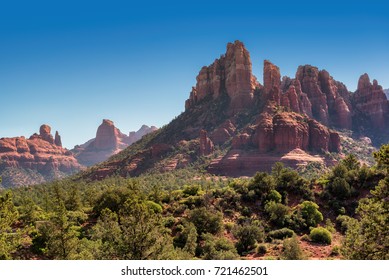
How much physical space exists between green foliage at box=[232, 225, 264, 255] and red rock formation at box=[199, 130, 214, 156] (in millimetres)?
116520

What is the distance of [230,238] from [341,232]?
52.8 feet

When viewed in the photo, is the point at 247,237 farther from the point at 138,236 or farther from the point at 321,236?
the point at 138,236

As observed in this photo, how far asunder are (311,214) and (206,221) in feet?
53.7

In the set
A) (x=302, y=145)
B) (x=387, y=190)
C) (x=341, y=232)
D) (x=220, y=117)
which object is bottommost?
(x=341, y=232)

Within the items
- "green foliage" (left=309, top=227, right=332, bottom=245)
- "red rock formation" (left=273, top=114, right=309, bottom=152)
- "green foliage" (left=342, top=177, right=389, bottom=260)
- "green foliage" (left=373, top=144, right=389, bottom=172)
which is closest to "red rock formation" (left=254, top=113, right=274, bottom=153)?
"red rock formation" (left=273, top=114, right=309, bottom=152)

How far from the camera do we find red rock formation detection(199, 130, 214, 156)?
159m

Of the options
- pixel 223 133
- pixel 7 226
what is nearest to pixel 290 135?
pixel 223 133

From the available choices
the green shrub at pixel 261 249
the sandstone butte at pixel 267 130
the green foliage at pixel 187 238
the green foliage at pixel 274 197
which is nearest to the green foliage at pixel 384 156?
the green foliage at pixel 187 238

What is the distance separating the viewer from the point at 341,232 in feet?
147

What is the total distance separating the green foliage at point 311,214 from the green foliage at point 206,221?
43.9 feet

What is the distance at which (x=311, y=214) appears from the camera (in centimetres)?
4738

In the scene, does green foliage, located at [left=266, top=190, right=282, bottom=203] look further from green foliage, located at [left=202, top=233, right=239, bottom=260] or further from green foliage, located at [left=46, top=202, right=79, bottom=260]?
green foliage, located at [left=46, top=202, right=79, bottom=260]
